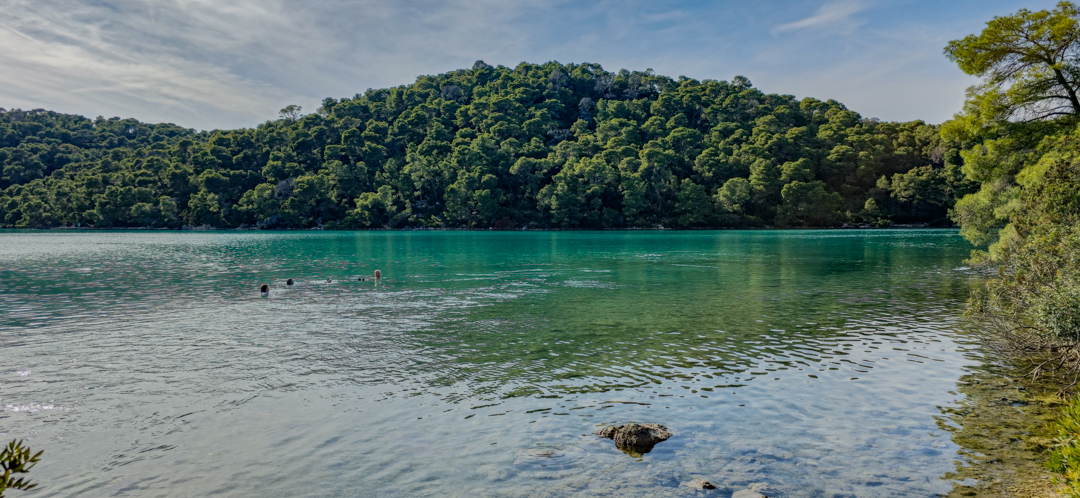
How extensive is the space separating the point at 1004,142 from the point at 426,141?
152 meters

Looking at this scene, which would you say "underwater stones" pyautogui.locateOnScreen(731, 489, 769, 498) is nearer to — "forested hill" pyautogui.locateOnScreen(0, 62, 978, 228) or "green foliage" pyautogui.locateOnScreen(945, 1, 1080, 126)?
"green foliage" pyautogui.locateOnScreen(945, 1, 1080, 126)

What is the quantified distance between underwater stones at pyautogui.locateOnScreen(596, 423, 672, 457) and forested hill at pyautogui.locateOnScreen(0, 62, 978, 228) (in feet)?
403

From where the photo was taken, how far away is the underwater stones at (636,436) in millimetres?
9562

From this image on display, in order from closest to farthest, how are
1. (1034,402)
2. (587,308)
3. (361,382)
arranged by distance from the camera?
(1034,402)
(361,382)
(587,308)

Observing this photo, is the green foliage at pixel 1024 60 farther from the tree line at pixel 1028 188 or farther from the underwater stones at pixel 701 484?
the underwater stones at pixel 701 484

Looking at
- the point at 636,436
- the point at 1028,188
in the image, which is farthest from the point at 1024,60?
the point at 636,436

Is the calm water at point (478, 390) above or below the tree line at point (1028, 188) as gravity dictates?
below

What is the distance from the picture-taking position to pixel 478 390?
13023 mm

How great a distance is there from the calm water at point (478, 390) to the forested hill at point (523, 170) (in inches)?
4172

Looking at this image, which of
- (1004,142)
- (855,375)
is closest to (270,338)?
(855,375)

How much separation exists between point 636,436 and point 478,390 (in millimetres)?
4468

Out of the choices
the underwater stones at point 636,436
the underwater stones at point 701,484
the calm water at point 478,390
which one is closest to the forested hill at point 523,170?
the calm water at point 478,390

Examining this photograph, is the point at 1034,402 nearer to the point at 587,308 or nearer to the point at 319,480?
the point at 319,480

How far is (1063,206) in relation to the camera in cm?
1745
